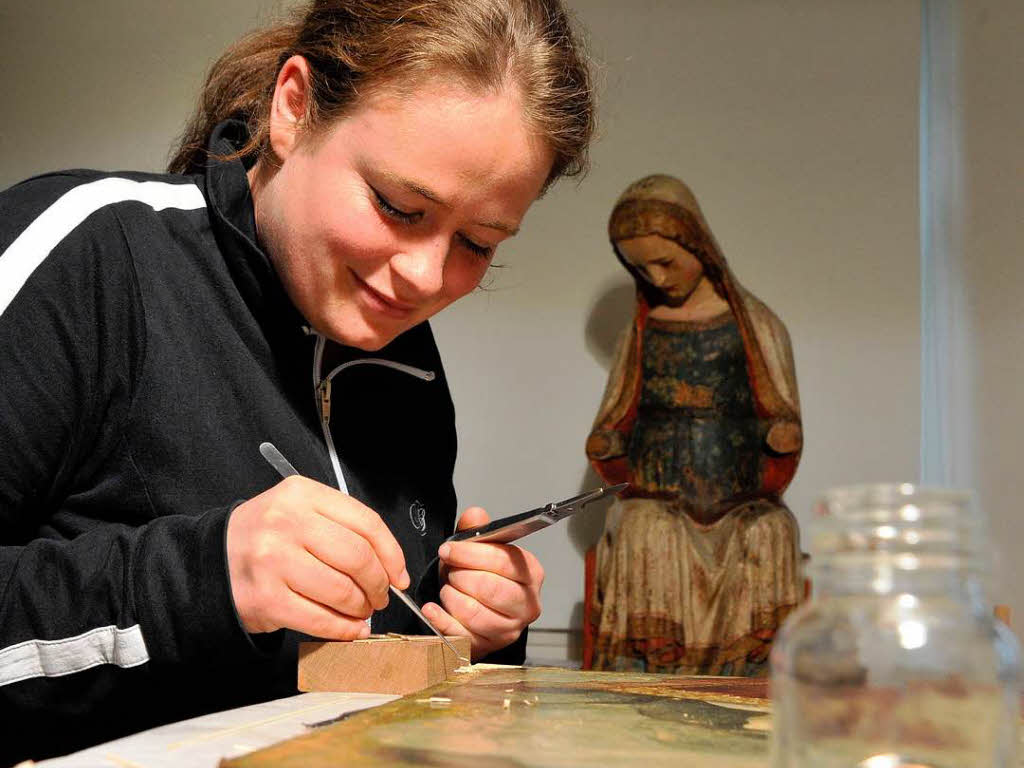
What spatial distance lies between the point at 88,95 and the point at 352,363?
135 inches

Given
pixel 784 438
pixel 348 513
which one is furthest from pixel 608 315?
pixel 348 513

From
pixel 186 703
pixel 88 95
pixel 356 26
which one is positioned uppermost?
pixel 88 95

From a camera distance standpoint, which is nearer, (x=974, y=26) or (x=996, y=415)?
(x=996, y=415)

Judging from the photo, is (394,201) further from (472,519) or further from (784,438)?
(784,438)

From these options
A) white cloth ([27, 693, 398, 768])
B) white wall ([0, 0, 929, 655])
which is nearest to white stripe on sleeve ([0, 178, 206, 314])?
white cloth ([27, 693, 398, 768])

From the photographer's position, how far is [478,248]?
1.11 metres

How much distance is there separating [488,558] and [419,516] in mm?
211

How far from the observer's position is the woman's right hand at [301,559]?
0.75 m

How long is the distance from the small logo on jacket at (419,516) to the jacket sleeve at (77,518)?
1.07 feet

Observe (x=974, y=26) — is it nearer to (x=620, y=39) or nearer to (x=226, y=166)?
(x=620, y=39)

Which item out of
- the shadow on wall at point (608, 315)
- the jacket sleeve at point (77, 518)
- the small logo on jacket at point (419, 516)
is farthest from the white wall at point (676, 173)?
the jacket sleeve at point (77, 518)

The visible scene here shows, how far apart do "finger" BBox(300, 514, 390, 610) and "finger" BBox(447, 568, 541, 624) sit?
22 centimetres

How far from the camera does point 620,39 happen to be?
4289 mm

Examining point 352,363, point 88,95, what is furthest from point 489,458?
point 352,363
